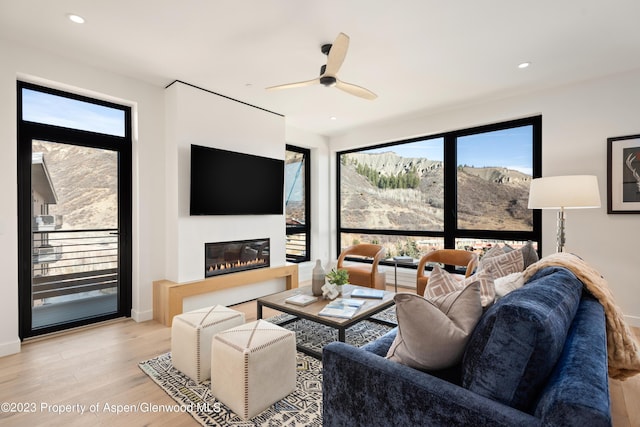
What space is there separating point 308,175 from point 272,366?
4.17 m

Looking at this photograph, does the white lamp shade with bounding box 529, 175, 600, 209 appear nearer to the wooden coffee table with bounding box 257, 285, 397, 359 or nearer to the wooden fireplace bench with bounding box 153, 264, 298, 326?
the wooden coffee table with bounding box 257, 285, 397, 359

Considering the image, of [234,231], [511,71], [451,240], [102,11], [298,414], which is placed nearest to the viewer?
[298,414]

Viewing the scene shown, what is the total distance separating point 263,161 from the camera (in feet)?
13.8

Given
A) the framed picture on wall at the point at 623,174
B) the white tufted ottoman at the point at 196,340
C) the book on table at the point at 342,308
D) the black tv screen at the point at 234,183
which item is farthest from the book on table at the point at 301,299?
the framed picture on wall at the point at 623,174

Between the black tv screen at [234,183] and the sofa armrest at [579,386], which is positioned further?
the black tv screen at [234,183]

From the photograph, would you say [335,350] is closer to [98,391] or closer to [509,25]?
[98,391]

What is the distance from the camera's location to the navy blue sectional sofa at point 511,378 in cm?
78

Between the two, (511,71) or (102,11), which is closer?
(102,11)


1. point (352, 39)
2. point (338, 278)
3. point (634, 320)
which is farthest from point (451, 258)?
point (352, 39)

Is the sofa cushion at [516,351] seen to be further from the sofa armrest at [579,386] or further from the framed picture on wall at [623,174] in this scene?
the framed picture on wall at [623,174]

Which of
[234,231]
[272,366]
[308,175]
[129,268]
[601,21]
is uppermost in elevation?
[601,21]

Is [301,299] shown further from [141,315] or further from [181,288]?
[141,315]

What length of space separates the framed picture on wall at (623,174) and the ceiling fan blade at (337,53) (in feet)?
9.77

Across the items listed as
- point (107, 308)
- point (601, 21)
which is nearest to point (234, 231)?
point (107, 308)
